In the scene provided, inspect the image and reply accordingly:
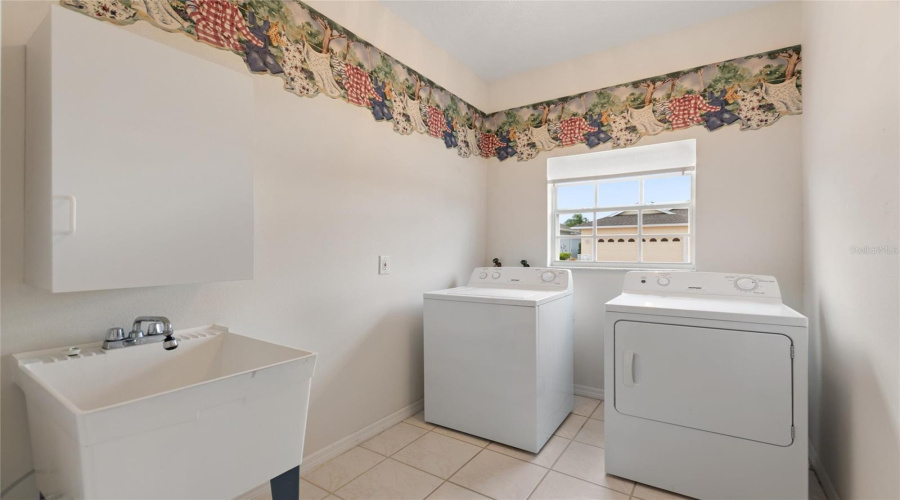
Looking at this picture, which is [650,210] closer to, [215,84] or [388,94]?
[388,94]

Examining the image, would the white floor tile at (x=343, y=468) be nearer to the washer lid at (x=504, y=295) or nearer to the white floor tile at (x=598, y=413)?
the washer lid at (x=504, y=295)

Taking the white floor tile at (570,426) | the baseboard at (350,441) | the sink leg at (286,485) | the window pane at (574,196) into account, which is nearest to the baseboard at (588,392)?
the white floor tile at (570,426)

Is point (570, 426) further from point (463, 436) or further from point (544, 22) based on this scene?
point (544, 22)

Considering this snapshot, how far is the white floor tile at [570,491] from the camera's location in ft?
5.84

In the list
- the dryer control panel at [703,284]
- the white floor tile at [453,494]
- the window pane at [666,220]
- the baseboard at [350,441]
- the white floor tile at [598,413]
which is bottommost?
the white floor tile at [453,494]

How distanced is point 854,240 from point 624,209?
4.88ft

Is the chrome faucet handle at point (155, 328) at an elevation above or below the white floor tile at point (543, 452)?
above

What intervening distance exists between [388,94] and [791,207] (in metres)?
2.45

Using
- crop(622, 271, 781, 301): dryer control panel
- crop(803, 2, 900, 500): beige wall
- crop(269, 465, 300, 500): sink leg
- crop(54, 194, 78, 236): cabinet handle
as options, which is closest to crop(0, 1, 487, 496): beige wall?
crop(54, 194, 78, 236): cabinet handle

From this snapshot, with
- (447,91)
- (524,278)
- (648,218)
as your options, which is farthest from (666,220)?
(447,91)

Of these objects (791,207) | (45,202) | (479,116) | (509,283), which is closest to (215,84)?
(45,202)

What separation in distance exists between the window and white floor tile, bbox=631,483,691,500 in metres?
1.42

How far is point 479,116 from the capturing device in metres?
3.36

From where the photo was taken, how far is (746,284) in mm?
2127
